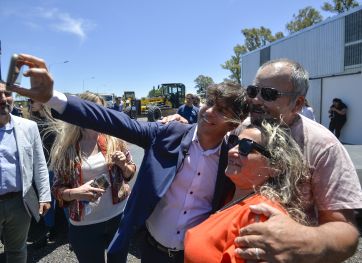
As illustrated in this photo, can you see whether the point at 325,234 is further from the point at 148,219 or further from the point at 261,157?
the point at 148,219

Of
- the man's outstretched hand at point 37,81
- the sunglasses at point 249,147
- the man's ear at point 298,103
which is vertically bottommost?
the sunglasses at point 249,147

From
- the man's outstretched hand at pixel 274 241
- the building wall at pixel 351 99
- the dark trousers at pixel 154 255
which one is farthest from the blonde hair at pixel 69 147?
the building wall at pixel 351 99

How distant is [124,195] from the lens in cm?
298

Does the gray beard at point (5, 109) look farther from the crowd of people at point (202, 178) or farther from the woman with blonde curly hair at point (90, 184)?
the woman with blonde curly hair at point (90, 184)

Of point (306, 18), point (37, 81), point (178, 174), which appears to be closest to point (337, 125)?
point (178, 174)

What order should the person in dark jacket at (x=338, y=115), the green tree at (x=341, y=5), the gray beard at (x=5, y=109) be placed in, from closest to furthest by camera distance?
the gray beard at (x=5, y=109) → the person in dark jacket at (x=338, y=115) → the green tree at (x=341, y=5)

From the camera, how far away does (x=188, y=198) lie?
204cm

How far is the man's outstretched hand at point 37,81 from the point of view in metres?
1.45

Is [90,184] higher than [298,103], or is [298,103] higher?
[298,103]

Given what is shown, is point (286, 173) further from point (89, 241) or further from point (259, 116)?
point (89, 241)

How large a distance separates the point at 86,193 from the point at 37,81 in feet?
4.24

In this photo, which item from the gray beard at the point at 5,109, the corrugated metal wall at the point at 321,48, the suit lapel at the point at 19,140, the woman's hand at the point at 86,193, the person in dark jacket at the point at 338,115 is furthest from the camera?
the corrugated metal wall at the point at 321,48

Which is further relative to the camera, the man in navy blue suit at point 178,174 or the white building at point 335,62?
the white building at point 335,62

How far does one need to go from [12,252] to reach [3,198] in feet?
1.83
